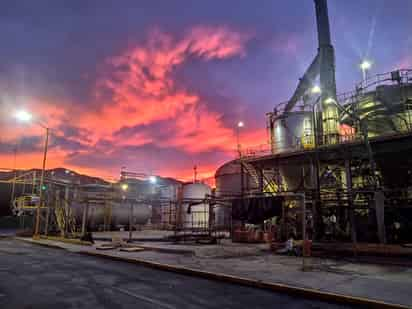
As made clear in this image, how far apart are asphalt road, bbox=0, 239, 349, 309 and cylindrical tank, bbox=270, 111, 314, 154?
1936 centimetres

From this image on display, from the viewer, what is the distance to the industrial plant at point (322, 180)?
57.5 ft

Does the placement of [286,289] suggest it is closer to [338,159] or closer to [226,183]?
[338,159]

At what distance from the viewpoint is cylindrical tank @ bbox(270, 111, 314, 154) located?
27.0 m

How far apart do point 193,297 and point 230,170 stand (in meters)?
34.4

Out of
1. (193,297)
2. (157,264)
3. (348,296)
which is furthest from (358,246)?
(193,297)

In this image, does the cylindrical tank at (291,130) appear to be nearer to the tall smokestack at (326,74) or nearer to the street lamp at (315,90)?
the tall smokestack at (326,74)

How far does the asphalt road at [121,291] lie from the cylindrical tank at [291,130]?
63.5 feet

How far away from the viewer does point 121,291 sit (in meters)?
7.64

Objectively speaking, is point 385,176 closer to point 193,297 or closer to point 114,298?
point 193,297

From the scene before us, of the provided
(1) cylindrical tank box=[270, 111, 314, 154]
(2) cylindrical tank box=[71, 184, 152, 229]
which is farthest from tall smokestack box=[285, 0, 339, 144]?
(2) cylindrical tank box=[71, 184, 152, 229]

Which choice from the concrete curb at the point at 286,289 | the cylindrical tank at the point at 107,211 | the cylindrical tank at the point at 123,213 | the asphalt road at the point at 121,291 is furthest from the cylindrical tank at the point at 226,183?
the asphalt road at the point at 121,291

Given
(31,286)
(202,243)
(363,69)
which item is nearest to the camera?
(31,286)

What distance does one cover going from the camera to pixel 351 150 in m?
20.8

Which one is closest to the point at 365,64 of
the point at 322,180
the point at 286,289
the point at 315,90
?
the point at 315,90
